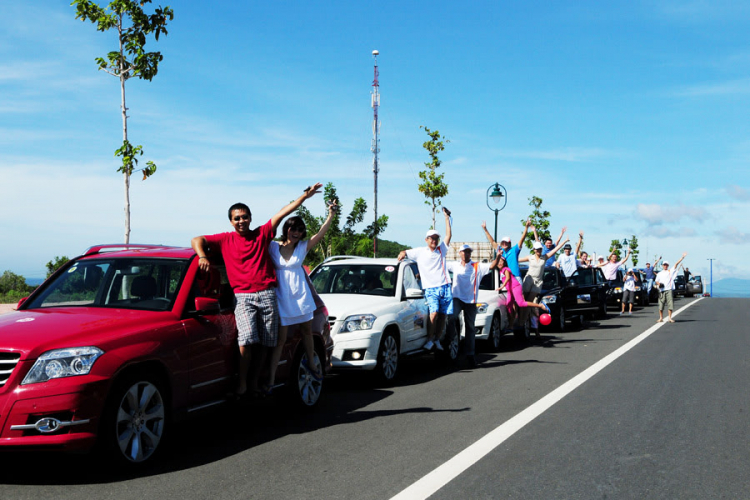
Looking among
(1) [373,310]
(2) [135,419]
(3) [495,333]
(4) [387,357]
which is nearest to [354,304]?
(1) [373,310]

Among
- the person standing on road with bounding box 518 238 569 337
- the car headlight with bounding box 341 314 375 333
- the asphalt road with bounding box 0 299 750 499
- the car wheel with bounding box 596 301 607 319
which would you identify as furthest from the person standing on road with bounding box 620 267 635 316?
the car headlight with bounding box 341 314 375 333

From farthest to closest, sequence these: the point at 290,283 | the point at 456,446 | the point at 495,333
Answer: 1. the point at 495,333
2. the point at 290,283
3. the point at 456,446

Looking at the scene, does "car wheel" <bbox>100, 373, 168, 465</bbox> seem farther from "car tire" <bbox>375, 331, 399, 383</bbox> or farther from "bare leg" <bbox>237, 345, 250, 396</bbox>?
"car tire" <bbox>375, 331, 399, 383</bbox>

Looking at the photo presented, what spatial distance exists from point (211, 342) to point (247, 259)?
0.87m

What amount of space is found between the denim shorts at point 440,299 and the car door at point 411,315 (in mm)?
115

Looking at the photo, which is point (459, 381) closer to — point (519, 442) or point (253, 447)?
point (519, 442)

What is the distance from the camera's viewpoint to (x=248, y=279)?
6.84 metres

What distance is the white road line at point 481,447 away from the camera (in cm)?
507

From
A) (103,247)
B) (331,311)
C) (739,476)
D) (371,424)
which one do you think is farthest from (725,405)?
(103,247)

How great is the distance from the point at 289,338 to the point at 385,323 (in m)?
2.22

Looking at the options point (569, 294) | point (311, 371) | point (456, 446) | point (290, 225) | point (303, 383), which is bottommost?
point (456, 446)

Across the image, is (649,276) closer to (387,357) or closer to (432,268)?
(432,268)

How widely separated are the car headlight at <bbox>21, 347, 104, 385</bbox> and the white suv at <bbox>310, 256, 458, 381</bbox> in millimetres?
4352

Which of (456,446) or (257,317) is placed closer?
(456,446)
